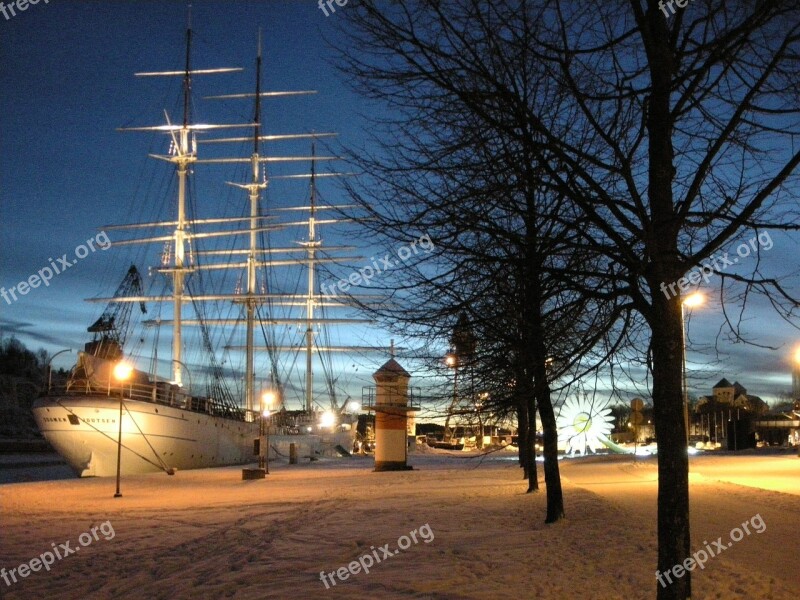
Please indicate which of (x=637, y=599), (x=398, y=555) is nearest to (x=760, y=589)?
(x=637, y=599)

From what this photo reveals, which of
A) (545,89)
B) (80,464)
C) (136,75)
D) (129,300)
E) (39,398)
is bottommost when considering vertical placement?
(80,464)

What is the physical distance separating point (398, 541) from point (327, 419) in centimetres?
5381

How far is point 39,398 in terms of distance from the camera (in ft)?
116

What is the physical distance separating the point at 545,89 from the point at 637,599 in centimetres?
519

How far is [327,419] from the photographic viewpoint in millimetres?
64750

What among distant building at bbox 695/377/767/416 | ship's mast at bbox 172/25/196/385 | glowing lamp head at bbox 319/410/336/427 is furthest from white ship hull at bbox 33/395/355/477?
distant building at bbox 695/377/767/416

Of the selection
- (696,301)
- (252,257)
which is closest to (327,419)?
(252,257)

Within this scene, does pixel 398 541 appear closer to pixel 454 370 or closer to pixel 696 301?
pixel 454 370

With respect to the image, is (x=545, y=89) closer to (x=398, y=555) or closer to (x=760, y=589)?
(x=760, y=589)

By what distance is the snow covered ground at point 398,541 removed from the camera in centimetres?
880

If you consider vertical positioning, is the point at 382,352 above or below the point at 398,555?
above

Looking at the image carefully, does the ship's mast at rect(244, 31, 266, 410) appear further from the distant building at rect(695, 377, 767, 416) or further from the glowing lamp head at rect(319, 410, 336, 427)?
the distant building at rect(695, 377, 767, 416)

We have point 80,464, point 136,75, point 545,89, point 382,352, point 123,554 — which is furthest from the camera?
point 136,75

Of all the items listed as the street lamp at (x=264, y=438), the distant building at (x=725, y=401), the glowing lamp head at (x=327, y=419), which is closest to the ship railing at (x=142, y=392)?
the street lamp at (x=264, y=438)
